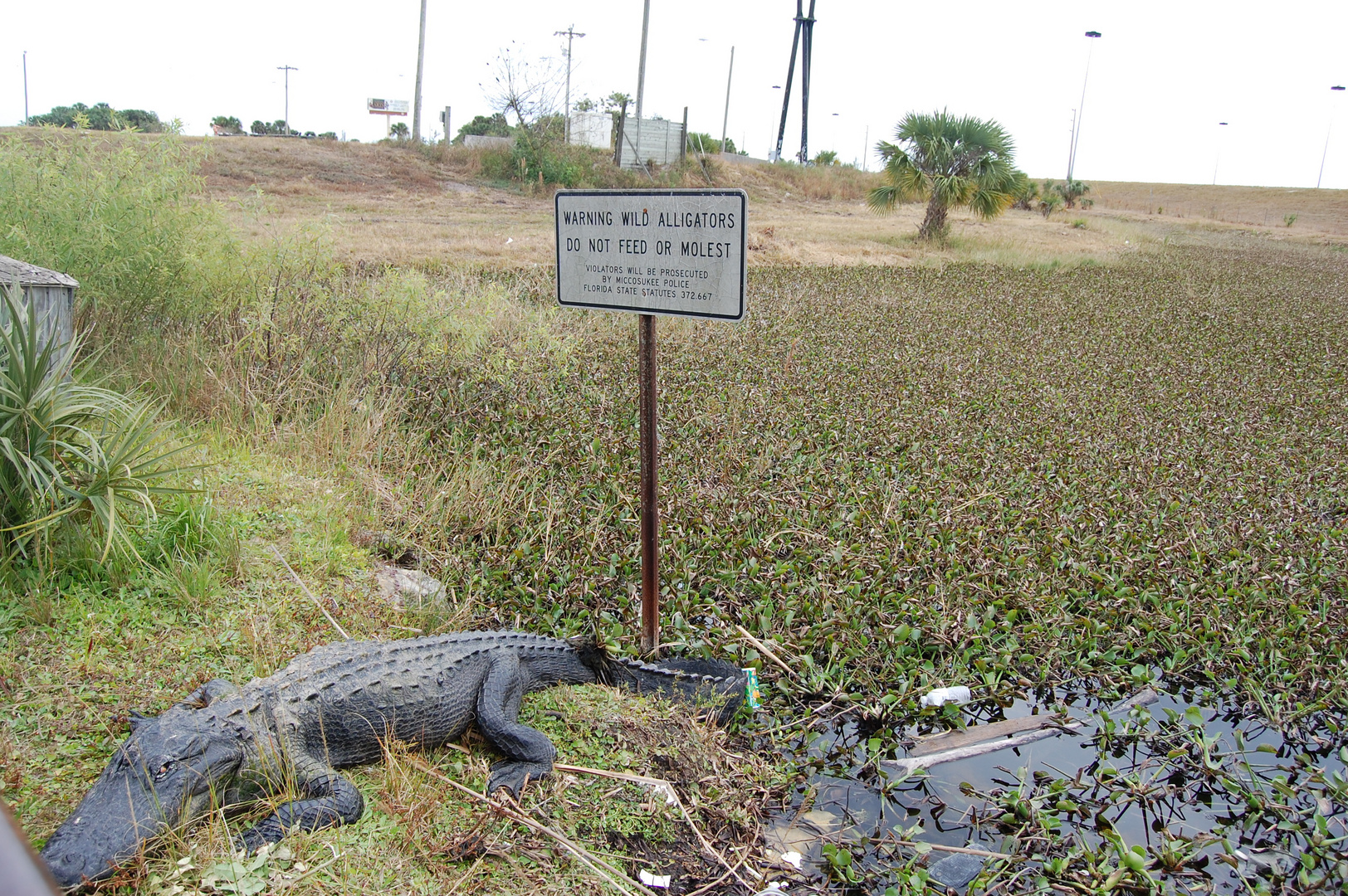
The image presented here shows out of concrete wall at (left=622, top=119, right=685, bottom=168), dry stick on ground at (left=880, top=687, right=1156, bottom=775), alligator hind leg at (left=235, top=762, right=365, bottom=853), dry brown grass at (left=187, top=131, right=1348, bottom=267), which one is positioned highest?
concrete wall at (left=622, top=119, right=685, bottom=168)

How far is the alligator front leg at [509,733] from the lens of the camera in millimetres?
2832

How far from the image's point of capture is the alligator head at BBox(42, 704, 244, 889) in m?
2.17

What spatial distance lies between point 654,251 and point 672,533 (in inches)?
70.2

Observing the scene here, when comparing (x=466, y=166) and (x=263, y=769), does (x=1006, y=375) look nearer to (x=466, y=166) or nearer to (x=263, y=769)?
(x=263, y=769)

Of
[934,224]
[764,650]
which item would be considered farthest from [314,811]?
[934,224]

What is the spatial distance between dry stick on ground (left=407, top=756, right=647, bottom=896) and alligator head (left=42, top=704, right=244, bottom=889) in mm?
586

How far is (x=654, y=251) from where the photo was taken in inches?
128

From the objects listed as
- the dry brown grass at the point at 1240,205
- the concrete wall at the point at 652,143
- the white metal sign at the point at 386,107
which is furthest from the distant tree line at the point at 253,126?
the dry brown grass at the point at 1240,205

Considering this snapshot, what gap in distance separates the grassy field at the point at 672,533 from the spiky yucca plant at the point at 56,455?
216 millimetres

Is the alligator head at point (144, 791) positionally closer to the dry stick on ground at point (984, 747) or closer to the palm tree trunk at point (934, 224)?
the dry stick on ground at point (984, 747)

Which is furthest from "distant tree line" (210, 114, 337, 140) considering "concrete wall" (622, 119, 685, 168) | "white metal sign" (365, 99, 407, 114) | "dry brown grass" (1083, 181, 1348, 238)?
"dry brown grass" (1083, 181, 1348, 238)

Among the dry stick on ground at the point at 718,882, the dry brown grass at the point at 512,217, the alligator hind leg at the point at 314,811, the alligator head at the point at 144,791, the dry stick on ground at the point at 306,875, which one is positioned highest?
the dry brown grass at the point at 512,217

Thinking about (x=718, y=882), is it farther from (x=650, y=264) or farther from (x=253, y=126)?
(x=253, y=126)

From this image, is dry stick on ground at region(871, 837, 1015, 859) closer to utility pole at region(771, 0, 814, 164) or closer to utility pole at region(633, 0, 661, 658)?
utility pole at region(633, 0, 661, 658)
